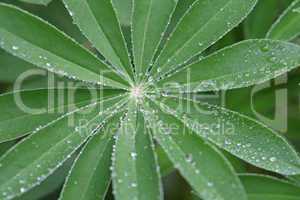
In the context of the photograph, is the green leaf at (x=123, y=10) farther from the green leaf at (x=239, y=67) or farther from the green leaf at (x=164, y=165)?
the green leaf at (x=164, y=165)

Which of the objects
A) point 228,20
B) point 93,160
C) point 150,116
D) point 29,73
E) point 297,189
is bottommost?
point 297,189

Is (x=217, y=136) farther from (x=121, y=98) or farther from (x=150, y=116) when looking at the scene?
(x=121, y=98)

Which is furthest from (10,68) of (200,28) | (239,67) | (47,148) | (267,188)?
(267,188)

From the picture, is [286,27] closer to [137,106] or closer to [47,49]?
[137,106]

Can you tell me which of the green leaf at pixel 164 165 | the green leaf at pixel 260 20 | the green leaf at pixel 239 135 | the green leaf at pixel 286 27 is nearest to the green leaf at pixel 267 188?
the green leaf at pixel 239 135

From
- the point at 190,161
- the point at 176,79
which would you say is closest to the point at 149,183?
the point at 190,161

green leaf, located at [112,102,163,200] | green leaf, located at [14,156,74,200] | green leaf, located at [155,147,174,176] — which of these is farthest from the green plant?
green leaf, located at [14,156,74,200]

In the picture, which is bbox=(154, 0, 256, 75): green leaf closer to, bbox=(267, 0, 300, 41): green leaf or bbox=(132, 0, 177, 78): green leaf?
bbox=(132, 0, 177, 78): green leaf

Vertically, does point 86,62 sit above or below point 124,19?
below
